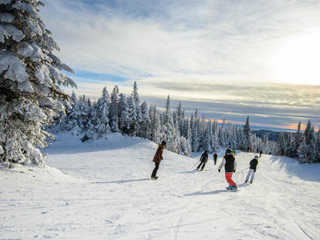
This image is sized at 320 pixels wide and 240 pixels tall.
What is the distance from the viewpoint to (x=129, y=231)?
4051 mm

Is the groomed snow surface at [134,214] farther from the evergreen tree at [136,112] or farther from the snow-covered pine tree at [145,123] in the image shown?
the snow-covered pine tree at [145,123]

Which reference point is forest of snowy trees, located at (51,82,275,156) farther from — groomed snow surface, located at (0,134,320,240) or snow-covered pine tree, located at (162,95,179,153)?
groomed snow surface, located at (0,134,320,240)

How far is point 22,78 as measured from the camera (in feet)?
23.9

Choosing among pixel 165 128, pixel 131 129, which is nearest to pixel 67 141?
pixel 131 129

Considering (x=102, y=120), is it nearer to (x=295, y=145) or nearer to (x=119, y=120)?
(x=119, y=120)

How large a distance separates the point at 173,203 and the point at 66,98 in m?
7.52

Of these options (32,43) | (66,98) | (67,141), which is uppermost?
(32,43)

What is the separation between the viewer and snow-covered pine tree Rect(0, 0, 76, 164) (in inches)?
295

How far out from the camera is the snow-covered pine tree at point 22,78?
7488 millimetres

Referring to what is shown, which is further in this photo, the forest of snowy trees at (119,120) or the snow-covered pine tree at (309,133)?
the snow-covered pine tree at (309,133)

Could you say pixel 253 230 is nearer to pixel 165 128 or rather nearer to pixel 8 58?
pixel 8 58

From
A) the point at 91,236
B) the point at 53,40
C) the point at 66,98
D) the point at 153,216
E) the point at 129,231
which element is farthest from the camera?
the point at 66,98

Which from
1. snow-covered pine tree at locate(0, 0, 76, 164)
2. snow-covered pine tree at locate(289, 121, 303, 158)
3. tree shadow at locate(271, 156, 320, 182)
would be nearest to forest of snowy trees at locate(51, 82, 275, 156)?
tree shadow at locate(271, 156, 320, 182)

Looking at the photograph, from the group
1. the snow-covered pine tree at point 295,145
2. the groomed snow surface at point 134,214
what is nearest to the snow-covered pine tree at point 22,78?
the groomed snow surface at point 134,214
